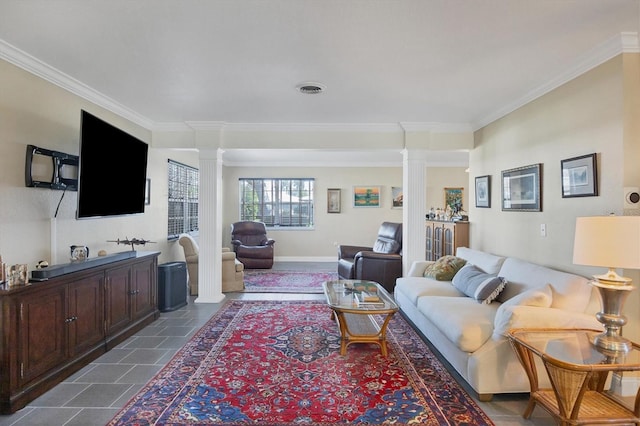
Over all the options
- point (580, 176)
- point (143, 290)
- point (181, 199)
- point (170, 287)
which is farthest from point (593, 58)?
point (181, 199)

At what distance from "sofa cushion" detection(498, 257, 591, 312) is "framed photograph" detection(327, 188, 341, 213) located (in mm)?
5379

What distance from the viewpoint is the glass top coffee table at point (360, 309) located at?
124 inches

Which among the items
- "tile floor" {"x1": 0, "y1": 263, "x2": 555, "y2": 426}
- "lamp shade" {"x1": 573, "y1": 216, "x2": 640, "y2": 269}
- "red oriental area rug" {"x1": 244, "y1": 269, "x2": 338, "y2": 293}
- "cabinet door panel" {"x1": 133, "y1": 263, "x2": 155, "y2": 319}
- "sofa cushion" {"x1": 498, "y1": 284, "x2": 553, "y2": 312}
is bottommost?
"tile floor" {"x1": 0, "y1": 263, "x2": 555, "y2": 426}

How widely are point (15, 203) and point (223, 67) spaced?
199cm

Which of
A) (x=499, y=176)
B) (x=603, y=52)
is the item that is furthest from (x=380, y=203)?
(x=603, y=52)

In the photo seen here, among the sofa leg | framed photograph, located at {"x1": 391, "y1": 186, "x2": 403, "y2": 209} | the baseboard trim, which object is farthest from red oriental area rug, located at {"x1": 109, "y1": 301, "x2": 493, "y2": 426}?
framed photograph, located at {"x1": 391, "y1": 186, "x2": 403, "y2": 209}

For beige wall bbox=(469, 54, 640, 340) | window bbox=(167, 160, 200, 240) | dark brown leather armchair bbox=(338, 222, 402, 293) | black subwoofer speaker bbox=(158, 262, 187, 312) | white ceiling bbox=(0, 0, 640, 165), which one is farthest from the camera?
window bbox=(167, 160, 200, 240)

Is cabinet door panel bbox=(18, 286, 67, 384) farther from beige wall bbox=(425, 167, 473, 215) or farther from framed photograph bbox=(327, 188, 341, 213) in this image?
beige wall bbox=(425, 167, 473, 215)

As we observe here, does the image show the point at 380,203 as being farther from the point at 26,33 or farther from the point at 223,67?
the point at 26,33

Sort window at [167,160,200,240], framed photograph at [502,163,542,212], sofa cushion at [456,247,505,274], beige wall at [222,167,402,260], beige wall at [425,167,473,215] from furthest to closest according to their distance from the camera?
beige wall at [222,167,402,260] < beige wall at [425,167,473,215] < window at [167,160,200,240] < sofa cushion at [456,247,505,274] < framed photograph at [502,163,542,212]

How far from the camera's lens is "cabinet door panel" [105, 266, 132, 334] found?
329 cm

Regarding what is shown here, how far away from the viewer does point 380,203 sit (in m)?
8.70

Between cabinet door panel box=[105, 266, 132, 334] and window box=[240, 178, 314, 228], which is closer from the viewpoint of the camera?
cabinet door panel box=[105, 266, 132, 334]

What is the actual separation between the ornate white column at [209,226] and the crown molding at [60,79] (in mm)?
1071
